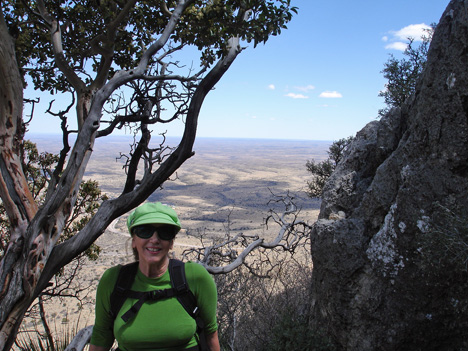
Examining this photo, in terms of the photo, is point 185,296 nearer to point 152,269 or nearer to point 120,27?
point 152,269

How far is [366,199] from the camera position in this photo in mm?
5215

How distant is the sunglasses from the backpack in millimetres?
188

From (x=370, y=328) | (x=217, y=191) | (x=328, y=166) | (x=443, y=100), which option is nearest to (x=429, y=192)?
(x=443, y=100)

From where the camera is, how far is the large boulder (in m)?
4.25

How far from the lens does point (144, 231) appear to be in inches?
82.2

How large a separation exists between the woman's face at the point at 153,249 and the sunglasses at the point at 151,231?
0.05 feet

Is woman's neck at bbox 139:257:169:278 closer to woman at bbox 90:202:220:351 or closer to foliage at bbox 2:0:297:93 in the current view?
woman at bbox 90:202:220:351

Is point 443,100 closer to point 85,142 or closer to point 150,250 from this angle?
point 150,250

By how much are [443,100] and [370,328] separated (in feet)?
10.3

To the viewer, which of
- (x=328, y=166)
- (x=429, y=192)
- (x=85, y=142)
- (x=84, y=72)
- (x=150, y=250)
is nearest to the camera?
(x=150, y=250)

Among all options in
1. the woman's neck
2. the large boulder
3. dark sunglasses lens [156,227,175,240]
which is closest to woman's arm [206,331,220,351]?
the woman's neck

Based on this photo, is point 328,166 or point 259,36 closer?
point 259,36

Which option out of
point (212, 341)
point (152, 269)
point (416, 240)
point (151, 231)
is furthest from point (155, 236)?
point (416, 240)

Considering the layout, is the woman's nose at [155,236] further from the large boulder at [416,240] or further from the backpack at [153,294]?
the large boulder at [416,240]
